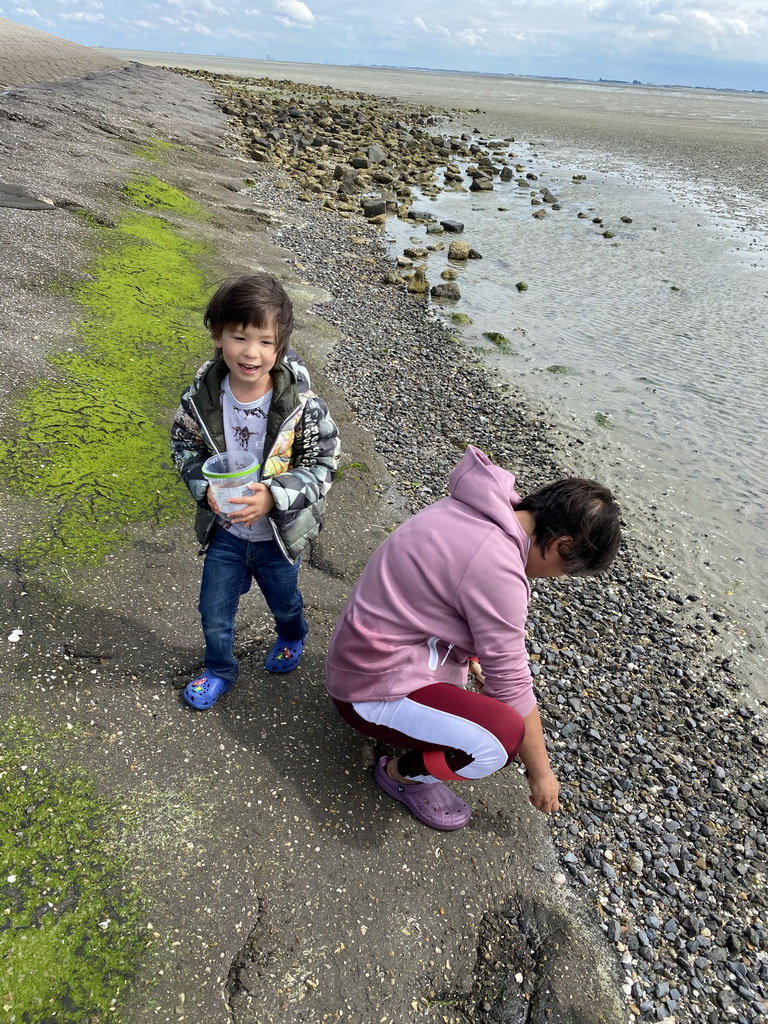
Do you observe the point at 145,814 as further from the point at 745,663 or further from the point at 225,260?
the point at 225,260

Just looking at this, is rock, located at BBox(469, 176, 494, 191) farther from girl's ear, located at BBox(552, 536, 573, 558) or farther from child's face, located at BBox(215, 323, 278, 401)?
girl's ear, located at BBox(552, 536, 573, 558)

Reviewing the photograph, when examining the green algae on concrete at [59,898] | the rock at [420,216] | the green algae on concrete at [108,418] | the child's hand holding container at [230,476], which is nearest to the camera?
the green algae on concrete at [59,898]

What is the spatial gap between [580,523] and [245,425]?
157 centimetres

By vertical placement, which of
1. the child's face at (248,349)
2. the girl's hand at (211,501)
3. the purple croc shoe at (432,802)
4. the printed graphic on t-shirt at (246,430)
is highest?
the child's face at (248,349)

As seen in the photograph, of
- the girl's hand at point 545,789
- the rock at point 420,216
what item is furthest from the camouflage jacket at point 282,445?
the rock at point 420,216

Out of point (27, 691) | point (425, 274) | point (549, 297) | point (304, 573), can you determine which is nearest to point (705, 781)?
point (304, 573)

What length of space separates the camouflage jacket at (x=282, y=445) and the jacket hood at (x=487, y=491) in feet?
2.36

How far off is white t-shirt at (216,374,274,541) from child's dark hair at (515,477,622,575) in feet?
4.26

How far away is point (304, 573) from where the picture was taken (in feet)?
16.4

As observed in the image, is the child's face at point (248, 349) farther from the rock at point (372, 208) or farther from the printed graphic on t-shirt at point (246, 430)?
the rock at point (372, 208)

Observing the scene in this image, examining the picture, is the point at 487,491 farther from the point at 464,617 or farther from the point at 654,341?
the point at 654,341

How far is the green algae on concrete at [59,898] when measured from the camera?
2377 millimetres

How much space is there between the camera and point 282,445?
312cm

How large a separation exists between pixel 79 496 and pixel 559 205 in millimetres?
22078
